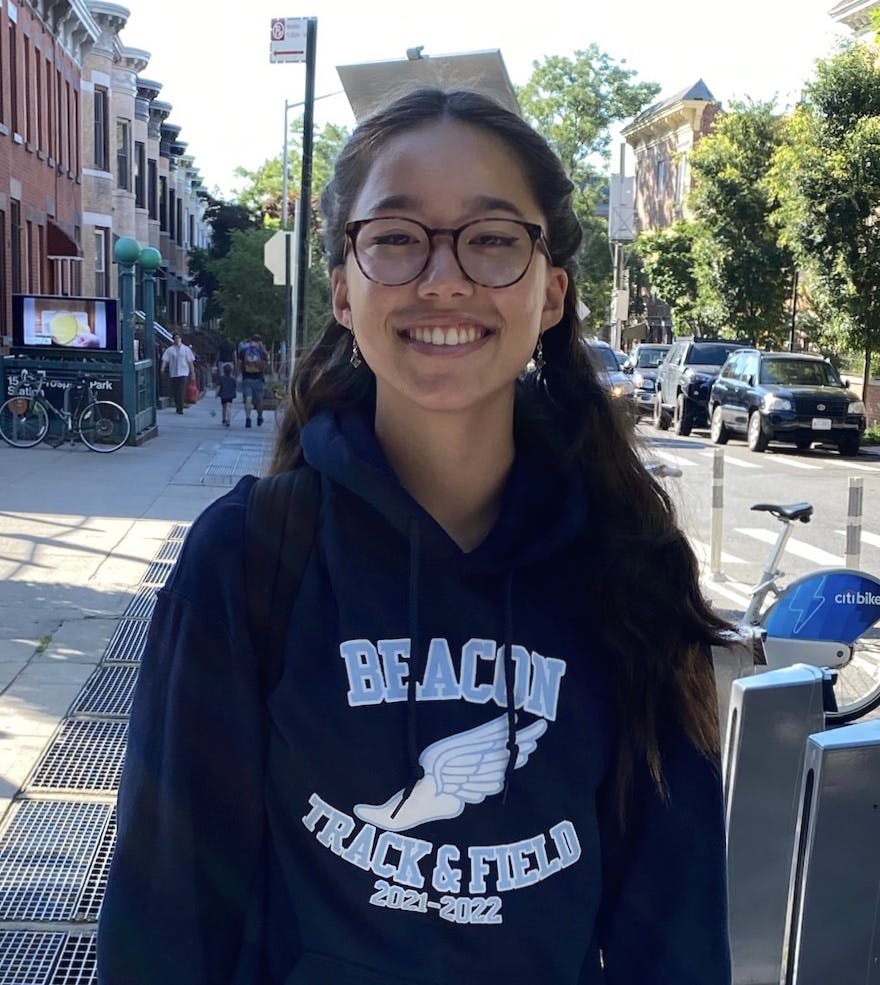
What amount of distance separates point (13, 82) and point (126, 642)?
22.3 meters

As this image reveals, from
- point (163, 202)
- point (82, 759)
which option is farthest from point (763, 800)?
point (163, 202)

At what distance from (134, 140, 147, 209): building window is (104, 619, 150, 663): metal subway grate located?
37030 mm

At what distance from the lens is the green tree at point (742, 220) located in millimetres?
32906

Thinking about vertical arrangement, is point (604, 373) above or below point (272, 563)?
above

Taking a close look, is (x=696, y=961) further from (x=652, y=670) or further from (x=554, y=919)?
(x=652, y=670)

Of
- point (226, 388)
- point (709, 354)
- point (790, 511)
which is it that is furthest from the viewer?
point (709, 354)

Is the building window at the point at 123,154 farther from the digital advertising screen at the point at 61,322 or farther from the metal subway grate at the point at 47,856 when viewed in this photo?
the metal subway grate at the point at 47,856

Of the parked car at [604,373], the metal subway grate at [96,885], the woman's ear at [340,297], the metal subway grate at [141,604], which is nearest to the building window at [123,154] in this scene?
the metal subway grate at [141,604]

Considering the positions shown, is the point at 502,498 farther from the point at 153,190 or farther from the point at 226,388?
the point at 153,190

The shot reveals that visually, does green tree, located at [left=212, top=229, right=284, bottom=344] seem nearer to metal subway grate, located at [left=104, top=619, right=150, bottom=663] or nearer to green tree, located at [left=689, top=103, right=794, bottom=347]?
green tree, located at [left=689, top=103, right=794, bottom=347]

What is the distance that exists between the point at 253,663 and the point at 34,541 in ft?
30.8

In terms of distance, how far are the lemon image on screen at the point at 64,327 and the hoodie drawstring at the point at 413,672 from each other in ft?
60.8

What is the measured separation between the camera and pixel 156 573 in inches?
374

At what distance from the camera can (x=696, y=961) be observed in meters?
1.82
